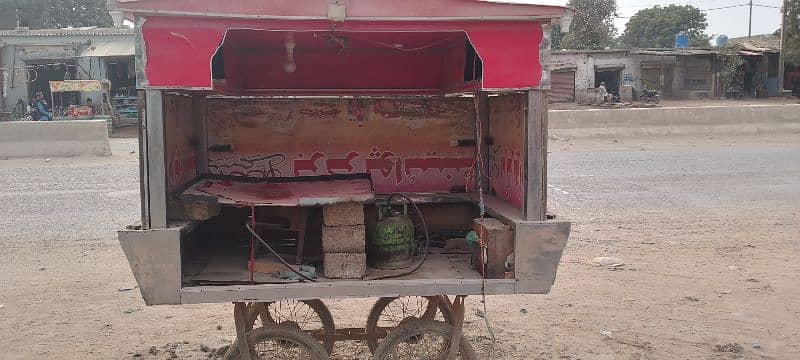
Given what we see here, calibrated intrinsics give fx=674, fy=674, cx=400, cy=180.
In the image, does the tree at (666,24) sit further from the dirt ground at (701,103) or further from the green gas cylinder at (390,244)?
the green gas cylinder at (390,244)

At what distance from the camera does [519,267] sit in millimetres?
3635

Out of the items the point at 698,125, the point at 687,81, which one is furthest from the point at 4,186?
the point at 687,81

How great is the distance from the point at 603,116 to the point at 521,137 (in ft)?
45.6

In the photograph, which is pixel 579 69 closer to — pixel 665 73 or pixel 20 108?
pixel 665 73

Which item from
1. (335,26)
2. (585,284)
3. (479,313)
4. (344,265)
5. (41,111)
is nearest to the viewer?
(335,26)

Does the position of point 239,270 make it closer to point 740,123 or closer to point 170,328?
point 170,328

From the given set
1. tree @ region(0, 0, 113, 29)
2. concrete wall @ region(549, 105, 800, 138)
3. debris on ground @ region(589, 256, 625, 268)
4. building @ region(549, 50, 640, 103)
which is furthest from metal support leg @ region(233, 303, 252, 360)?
tree @ region(0, 0, 113, 29)

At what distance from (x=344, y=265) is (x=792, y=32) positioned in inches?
1280

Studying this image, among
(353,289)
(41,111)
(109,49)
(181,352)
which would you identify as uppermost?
(109,49)

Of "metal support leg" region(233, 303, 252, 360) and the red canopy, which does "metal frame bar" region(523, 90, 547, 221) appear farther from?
"metal support leg" region(233, 303, 252, 360)

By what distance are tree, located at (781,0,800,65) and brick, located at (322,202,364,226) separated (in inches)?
1259

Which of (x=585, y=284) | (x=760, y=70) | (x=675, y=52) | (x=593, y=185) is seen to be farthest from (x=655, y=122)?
(x=760, y=70)

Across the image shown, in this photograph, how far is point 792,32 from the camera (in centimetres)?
3009

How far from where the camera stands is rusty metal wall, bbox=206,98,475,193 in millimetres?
5109
